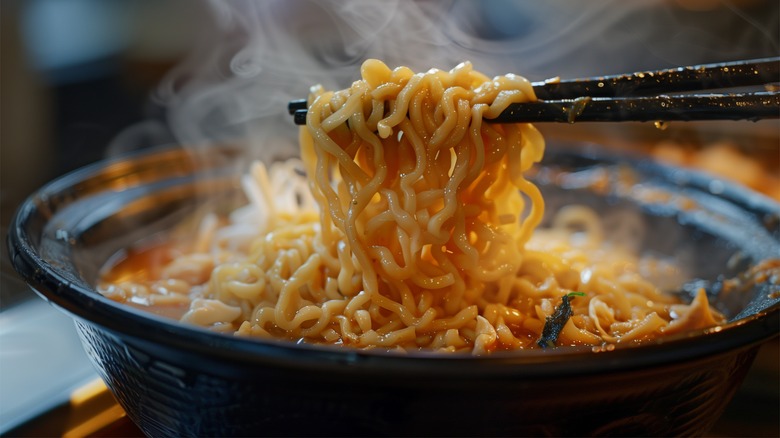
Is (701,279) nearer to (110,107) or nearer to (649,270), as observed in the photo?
(649,270)

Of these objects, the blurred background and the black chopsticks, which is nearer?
the black chopsticks

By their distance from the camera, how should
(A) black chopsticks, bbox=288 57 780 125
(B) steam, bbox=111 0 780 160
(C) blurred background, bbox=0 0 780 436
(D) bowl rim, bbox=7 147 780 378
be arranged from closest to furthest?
(D) bowl rim, bbox=7 147 780 378
(A) black chopsticks, bbox=288 57 780 125
(C) blurred background, bbox=0 0 780 436
(B) steam, bbox=111 0 780 160

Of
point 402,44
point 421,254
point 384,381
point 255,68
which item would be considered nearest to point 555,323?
point 421,254

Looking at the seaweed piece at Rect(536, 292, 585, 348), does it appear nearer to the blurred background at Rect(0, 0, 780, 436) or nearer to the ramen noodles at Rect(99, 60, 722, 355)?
the ramen noodles at Rect(99, 60, 722, 355)

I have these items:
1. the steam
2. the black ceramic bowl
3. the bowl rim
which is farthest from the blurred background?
the bowl rim

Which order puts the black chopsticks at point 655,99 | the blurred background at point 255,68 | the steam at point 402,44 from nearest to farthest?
the black chopsticks at point 655,99 → the blurred background at point 255,68 → the steam at point 402,44

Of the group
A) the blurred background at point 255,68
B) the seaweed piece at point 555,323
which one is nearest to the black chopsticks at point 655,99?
the seaweed piece at point 555,323

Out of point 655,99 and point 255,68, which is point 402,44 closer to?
point 255,68

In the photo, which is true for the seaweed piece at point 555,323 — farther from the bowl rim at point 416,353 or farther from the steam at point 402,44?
the steam at point 402,44
